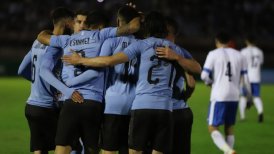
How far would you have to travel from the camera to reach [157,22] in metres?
8.11

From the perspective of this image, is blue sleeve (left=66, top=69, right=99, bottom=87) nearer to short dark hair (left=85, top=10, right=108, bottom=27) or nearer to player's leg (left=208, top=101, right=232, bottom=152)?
short dark hair (left=85, top=10, right=108, bottom=27)

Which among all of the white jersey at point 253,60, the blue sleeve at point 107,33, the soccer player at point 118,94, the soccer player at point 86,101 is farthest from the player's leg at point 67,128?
the white jersey at point 253,60

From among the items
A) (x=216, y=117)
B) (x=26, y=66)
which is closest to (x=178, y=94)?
(x=26, y=66)

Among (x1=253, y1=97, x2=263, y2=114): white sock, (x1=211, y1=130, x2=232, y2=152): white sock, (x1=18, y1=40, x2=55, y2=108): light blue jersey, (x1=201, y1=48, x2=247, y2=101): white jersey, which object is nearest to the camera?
(x1=18, y1=40, x2=55, y2=108): light blue jersey

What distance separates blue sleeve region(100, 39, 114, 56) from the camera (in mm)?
8422

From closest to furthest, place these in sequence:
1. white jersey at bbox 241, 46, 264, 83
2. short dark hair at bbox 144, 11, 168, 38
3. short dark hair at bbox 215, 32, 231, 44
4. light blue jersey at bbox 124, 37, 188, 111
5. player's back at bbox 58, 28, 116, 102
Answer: short dark hair at bbox 144, 11, 168, 38
light blue jersey at bbox 124, 37, 188, 111
player's back at bbox 58, 28, 116, 102
short dark hair at bbox 215, 32, 231, 44
white jersey at bbox 241, 46, 264, 83

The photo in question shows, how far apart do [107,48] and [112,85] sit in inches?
17.7

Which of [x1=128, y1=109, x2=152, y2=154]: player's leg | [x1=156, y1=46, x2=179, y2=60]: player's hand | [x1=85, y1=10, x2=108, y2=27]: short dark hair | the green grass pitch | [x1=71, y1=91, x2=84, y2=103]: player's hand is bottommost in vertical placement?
the green grass pitch

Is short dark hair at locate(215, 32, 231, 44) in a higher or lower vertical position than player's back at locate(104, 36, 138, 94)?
higher

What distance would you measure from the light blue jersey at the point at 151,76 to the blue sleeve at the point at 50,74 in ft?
2.77

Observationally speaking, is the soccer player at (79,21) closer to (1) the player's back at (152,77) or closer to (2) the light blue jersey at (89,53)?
(2) the light blue jersey at (89,53)

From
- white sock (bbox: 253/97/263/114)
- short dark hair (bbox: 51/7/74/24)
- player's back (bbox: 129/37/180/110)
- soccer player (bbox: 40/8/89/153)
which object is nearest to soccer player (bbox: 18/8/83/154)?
short dark hair (bbox: 51/7/74/24)

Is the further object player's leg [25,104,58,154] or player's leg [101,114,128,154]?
player's leg [25,104,58,154]

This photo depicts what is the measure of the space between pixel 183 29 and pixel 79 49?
2496 cm
